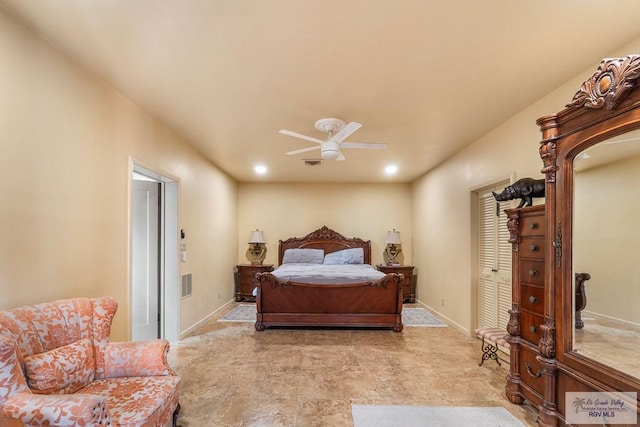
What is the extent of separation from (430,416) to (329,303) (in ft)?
7.64

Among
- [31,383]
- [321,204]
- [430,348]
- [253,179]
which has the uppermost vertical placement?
[253,179]

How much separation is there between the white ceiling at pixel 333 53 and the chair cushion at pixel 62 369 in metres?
1.80

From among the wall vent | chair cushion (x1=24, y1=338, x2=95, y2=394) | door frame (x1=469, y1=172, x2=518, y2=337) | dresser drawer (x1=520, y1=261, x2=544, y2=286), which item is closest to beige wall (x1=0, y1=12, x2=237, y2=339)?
chair cushion (x1=24, y1=338, x2=95, y2=394)

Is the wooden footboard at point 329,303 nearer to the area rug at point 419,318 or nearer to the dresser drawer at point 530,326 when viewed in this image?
the area rug at point 419,318

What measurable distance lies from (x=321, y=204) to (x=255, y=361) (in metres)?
4.06

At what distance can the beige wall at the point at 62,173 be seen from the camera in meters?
1.77

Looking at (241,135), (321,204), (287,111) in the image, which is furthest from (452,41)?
(321,204)

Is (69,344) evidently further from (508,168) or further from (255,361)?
(508,168)

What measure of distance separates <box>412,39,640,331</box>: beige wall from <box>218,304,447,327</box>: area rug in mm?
209

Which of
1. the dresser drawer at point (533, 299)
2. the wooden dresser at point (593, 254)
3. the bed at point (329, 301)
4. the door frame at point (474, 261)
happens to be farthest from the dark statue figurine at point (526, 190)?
the bed at point (329, 301)

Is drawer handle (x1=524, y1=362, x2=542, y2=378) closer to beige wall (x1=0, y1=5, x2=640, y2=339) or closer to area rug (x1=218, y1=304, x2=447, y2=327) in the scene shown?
beige wall (x1=0, y1=5, x2=640, y2=339)

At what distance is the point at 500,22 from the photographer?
177cm

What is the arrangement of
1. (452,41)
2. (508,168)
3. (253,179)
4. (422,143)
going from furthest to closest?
(253,179)
(422,143)
(508,168)
(452,41)

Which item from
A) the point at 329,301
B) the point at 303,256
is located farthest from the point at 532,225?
the point at 303,256
